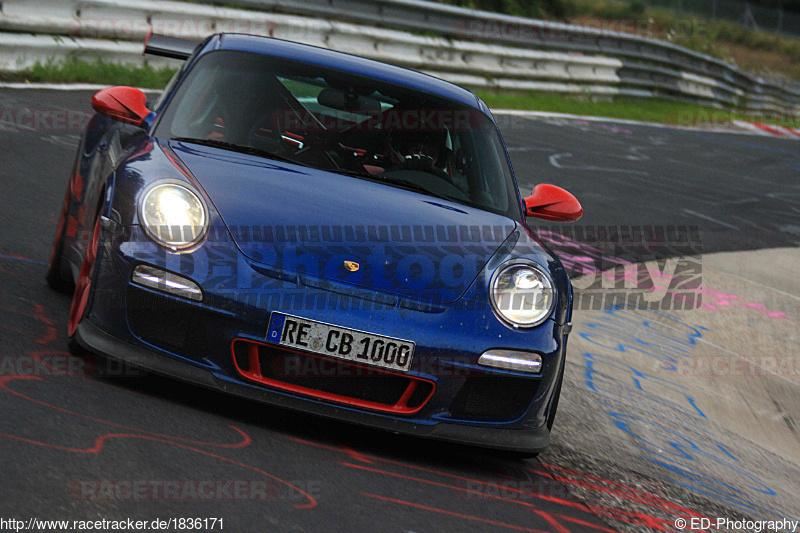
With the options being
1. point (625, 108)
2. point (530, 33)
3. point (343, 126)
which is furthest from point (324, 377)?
point (625, 108)

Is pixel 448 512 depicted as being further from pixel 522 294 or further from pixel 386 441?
pixel 522 294

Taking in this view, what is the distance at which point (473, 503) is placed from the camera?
3.50 metres

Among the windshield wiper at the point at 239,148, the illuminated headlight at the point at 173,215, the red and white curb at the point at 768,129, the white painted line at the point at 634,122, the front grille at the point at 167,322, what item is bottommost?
the red and white curb at the point at 768,129

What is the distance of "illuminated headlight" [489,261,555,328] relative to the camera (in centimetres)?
380

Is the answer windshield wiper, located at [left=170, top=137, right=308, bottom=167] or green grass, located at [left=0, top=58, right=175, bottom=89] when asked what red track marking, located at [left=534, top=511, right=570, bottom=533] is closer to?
windshield wiper, located at [left=170, top=137, right=308, bottom=167]

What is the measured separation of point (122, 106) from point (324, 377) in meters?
1.66

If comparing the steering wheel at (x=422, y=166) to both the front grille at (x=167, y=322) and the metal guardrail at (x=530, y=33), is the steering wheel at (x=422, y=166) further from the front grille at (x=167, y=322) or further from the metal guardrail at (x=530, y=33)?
the metal guardrail at (x=530, y=33)

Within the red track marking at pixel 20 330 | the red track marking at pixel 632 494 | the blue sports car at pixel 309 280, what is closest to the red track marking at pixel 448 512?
the blue sports car at pixel 309 280

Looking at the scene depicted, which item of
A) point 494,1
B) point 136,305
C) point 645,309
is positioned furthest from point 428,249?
point 494,1

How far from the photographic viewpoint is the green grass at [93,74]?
1083cm

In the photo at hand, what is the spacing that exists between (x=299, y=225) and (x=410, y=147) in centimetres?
119

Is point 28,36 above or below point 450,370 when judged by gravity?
above

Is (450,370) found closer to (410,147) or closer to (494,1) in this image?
(410,147)

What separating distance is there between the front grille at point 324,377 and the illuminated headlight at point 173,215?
0.41 metres
